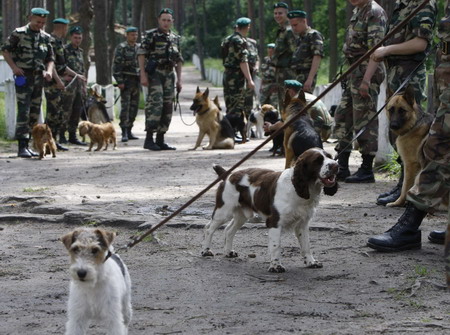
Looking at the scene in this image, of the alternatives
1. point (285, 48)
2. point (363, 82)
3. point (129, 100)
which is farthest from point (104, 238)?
point (129, 100)

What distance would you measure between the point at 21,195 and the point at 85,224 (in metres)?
2.37

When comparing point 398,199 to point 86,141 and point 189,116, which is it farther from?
point 189,116

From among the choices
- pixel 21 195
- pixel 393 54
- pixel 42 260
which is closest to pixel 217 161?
pixel 21 195

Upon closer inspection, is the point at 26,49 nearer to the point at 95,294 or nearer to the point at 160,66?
the point at 160,66

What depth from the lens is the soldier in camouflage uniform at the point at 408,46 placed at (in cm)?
810

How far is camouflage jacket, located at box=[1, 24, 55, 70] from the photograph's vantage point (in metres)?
15.8

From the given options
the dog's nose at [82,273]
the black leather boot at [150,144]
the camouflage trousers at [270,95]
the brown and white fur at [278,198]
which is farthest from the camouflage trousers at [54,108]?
the dog's nose at [82,273]

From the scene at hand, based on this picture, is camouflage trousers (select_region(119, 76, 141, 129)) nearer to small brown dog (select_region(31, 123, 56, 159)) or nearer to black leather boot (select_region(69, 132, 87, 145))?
black leather boot (select_region(69, 132, 87, 145))

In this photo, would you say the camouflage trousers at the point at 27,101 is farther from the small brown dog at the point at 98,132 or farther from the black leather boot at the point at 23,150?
the small brown dog at the point at 98,132

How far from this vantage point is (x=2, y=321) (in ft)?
17.8

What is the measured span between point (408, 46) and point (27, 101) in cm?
955

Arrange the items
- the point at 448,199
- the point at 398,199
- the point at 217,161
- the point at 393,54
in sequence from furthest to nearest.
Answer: the point at 217,161
the point at 398,199
the point at 393,54
the point at 448,199

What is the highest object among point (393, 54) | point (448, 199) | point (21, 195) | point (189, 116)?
point (393, 54)

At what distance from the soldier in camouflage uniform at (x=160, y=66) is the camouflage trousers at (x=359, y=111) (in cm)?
626
